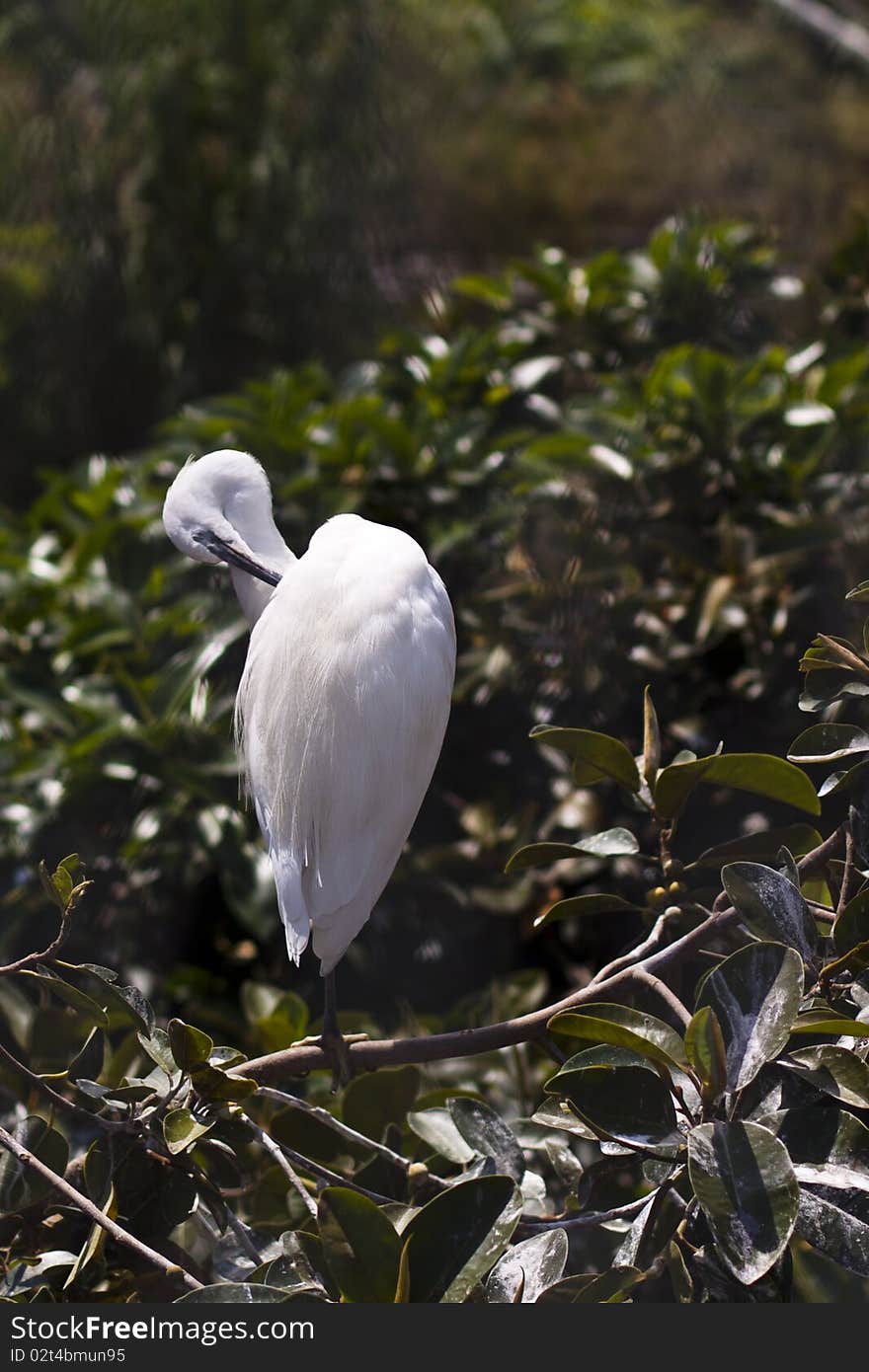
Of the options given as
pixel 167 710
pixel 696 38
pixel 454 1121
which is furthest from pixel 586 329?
pixel 696 38

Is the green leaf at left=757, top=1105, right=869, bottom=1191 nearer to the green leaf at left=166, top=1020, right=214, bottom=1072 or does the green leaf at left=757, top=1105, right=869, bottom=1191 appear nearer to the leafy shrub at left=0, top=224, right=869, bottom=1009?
the green leaf at left=166, top=1020, right=214, bottom=1072

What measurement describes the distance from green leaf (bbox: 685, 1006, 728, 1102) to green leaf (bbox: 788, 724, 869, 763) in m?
0.14

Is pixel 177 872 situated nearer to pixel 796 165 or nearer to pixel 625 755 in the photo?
pixel 625 755

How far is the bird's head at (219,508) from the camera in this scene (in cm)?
63

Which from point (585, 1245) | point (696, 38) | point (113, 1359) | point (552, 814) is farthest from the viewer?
point (696, 38)

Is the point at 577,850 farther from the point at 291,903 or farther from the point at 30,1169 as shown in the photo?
the point at 30,1169

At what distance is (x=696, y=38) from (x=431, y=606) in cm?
352

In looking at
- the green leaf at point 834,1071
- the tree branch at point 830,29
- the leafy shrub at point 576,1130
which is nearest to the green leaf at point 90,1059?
the leafy shrub at point 576,1130

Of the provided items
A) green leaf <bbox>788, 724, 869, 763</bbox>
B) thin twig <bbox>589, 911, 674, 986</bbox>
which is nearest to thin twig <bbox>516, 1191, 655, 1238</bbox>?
thin twig <bbox>589, 911, 674, 986</bbox>

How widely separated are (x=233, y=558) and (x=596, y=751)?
0.70 feet

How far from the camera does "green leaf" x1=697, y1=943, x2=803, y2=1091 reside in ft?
1.57

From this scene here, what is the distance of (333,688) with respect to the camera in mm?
601

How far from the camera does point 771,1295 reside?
0.49m

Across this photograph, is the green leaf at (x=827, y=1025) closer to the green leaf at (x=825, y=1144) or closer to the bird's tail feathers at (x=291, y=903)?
the green leaf at (x=825, y=1144)
